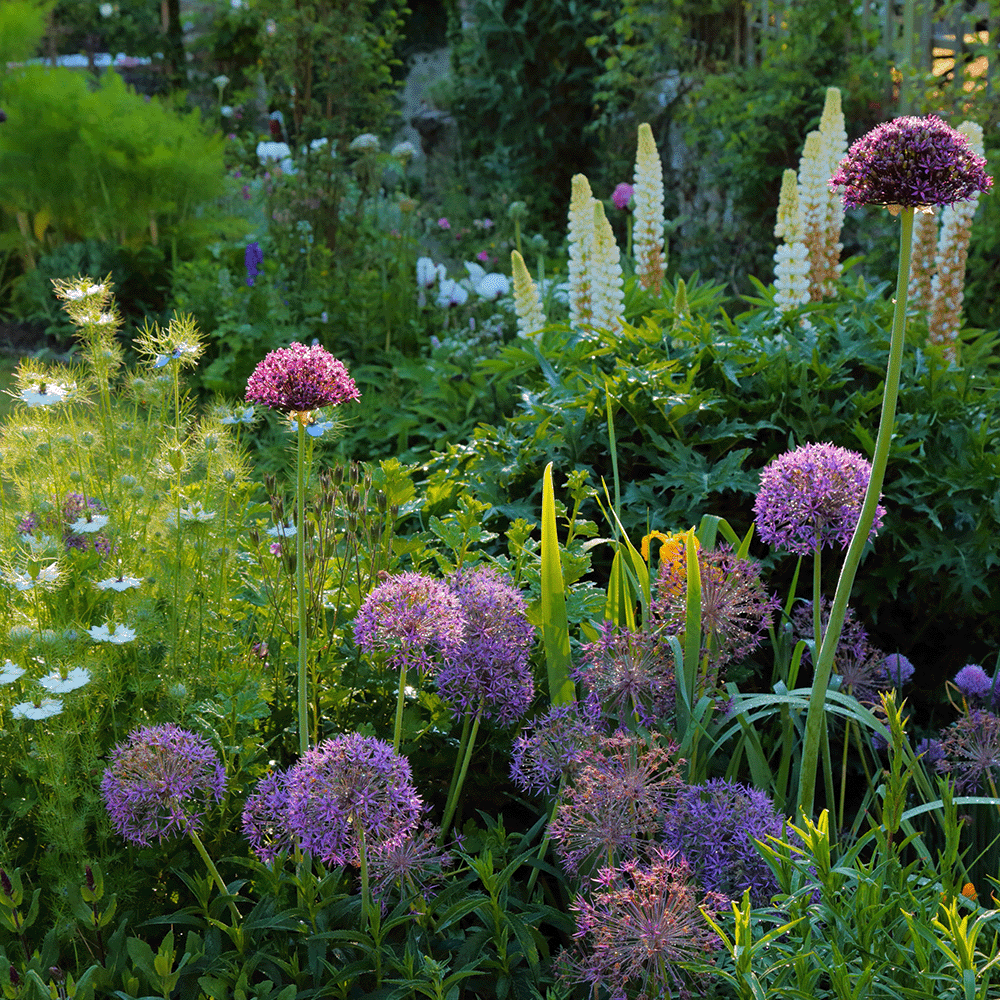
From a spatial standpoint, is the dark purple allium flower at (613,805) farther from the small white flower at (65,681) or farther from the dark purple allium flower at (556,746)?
the small white flower at (65,681)

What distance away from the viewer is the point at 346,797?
1331 mm

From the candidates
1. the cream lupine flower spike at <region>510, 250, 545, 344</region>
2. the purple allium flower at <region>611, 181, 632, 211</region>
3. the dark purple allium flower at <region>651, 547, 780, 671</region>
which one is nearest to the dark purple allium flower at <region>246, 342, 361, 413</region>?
the dark purple allium flower at <region>651, 547, 780, 671</region>

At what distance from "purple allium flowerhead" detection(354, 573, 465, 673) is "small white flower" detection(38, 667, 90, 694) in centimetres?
44

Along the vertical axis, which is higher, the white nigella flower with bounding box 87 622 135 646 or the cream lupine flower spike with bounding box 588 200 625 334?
the cream lupine flower spike with bounding box 588 200 625 334

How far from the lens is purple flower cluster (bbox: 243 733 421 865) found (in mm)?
1333

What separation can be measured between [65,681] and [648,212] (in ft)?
10.3

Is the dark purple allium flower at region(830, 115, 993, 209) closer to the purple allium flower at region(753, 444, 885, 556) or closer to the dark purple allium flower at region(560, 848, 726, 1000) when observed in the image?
the purple allium flower at region(753, 444, 885, 556)

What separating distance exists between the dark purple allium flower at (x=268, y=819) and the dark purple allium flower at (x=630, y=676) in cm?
51

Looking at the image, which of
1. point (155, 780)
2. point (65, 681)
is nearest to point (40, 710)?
point (65, 681)

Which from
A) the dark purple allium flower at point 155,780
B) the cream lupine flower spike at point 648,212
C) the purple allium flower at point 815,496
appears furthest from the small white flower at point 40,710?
the cream lupine flower spike at point 648,212

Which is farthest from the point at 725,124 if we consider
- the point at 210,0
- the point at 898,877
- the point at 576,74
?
the point at 210,0

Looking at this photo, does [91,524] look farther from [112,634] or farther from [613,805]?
[613,805]

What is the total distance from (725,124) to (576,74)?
239 centimetres

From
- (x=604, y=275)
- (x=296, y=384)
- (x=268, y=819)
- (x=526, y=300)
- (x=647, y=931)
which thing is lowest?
(x=268, y=819)
